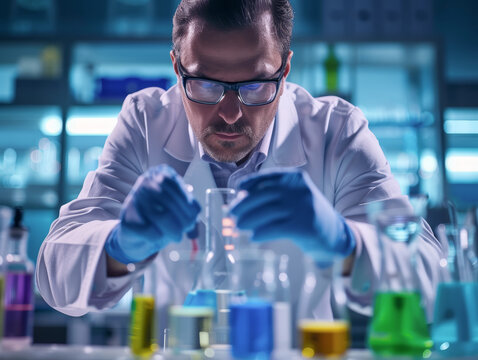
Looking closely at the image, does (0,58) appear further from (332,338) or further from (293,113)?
(332,338)

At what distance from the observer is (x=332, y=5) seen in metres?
A: 3.71

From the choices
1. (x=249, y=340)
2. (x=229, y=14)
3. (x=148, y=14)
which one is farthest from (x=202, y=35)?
(x=148, y=14)

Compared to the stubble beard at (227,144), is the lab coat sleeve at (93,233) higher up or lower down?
lower down

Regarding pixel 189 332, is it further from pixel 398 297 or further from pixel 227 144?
pixel 227 144

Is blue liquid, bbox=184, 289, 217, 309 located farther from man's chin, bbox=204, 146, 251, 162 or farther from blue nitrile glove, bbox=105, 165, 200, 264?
man's chin, bbox=204, 146, 251, 162

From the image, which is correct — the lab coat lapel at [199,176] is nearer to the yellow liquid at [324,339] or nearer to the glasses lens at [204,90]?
the glasses lens at [204,90]

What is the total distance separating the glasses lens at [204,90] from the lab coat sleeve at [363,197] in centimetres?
50

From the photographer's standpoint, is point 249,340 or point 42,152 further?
point 42,152

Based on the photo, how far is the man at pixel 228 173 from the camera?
1.13m

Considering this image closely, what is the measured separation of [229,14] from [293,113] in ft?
1.87

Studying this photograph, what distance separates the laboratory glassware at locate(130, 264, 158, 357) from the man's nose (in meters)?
0.64

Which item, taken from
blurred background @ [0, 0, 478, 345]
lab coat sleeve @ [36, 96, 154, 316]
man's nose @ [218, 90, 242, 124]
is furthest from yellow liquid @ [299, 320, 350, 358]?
blurred background @ [0, 0, 478, 345]

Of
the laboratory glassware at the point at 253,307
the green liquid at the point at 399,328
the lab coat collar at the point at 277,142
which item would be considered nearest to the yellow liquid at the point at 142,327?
the laboratory glassware at the point at 253,307

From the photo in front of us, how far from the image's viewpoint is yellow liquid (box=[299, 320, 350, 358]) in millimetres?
893
